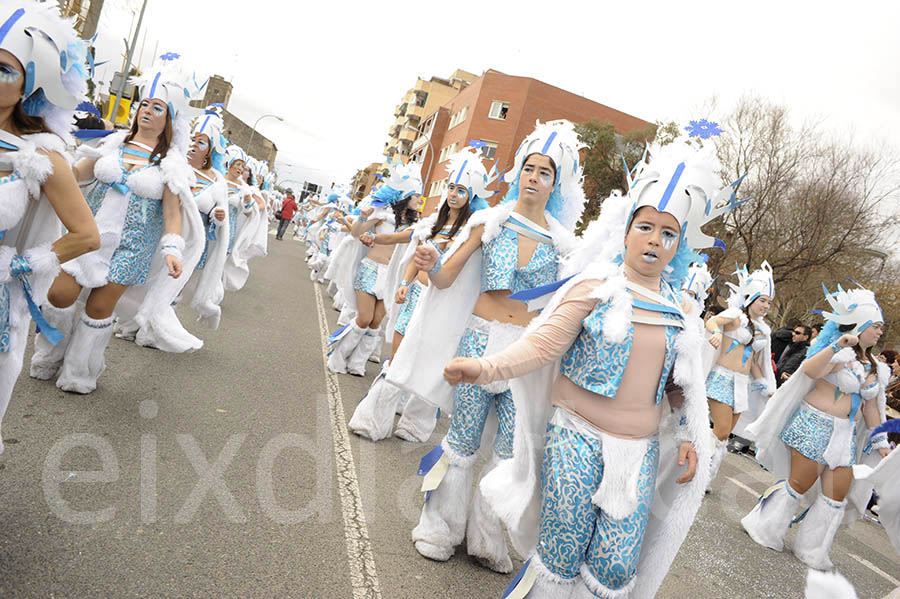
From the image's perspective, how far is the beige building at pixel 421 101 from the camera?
75938 millimetres

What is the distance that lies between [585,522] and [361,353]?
5216 millimetres

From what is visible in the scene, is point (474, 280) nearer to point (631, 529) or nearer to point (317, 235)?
point (631, 529)

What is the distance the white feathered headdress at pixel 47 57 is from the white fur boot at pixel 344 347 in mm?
4636

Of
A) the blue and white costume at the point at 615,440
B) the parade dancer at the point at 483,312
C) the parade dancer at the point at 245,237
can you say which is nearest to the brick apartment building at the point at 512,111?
the parade dancer at the point at 245,237

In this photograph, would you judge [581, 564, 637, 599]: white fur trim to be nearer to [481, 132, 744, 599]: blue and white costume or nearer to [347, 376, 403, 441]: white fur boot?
[481, 132, 744, 599]: blue and white costume

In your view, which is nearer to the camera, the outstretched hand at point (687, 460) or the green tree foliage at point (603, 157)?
the outstretched hand at point (687, 460)

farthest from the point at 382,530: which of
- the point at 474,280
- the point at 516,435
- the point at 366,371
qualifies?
the point at 366,371

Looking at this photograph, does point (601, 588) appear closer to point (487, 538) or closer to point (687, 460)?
point (687, 460)

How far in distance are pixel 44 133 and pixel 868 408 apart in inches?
255

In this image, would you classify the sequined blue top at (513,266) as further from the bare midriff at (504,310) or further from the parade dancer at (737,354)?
the parade dancer at (737,354)

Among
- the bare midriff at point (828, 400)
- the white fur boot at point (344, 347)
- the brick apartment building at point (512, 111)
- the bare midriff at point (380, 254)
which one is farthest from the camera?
the brick apartment building at point (512, 111)

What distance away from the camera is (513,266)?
12.8 ft

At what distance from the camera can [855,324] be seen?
5.90 meters

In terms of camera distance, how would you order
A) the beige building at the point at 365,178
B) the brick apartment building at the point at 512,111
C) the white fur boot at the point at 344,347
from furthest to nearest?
1. the beige building at the point at 365,178
2. the brick apartment building at the point at 512,111
3. the white fur boot at the point at 344,347
